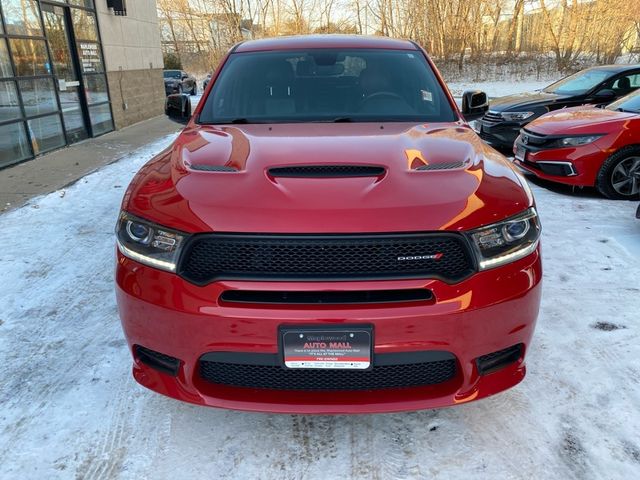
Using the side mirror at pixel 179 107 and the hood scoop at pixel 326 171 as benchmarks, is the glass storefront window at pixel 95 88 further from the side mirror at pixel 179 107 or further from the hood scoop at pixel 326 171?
the hood scoop at pixel 326 171

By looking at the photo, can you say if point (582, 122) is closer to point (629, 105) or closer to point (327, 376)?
point (629, 105)

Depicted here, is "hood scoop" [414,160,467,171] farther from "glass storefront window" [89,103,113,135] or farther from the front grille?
"glass storefront window" [89,103,113,135]

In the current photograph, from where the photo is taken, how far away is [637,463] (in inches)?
80.7

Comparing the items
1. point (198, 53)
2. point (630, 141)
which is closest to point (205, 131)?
point (630, 141)

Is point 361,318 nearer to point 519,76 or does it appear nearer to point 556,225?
point 556,225

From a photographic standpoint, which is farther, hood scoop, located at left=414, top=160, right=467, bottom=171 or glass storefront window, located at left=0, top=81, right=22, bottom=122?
glass storefront window, located at left=0, top=81, right=22, bottom=122

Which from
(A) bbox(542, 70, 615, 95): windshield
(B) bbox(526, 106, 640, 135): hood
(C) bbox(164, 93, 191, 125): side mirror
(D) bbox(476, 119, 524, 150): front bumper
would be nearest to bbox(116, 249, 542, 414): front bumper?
(C) bbox(164, 93, 191, 125): side mirror

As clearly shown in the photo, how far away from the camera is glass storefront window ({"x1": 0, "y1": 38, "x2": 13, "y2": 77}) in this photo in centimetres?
793

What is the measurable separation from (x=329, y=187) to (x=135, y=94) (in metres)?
13.2

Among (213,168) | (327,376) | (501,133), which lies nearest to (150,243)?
(213,168)

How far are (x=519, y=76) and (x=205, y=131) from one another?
30.7 m

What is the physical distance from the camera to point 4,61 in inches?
315

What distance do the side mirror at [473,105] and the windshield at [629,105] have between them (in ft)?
10.8

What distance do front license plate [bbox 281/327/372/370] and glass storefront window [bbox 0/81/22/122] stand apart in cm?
817
